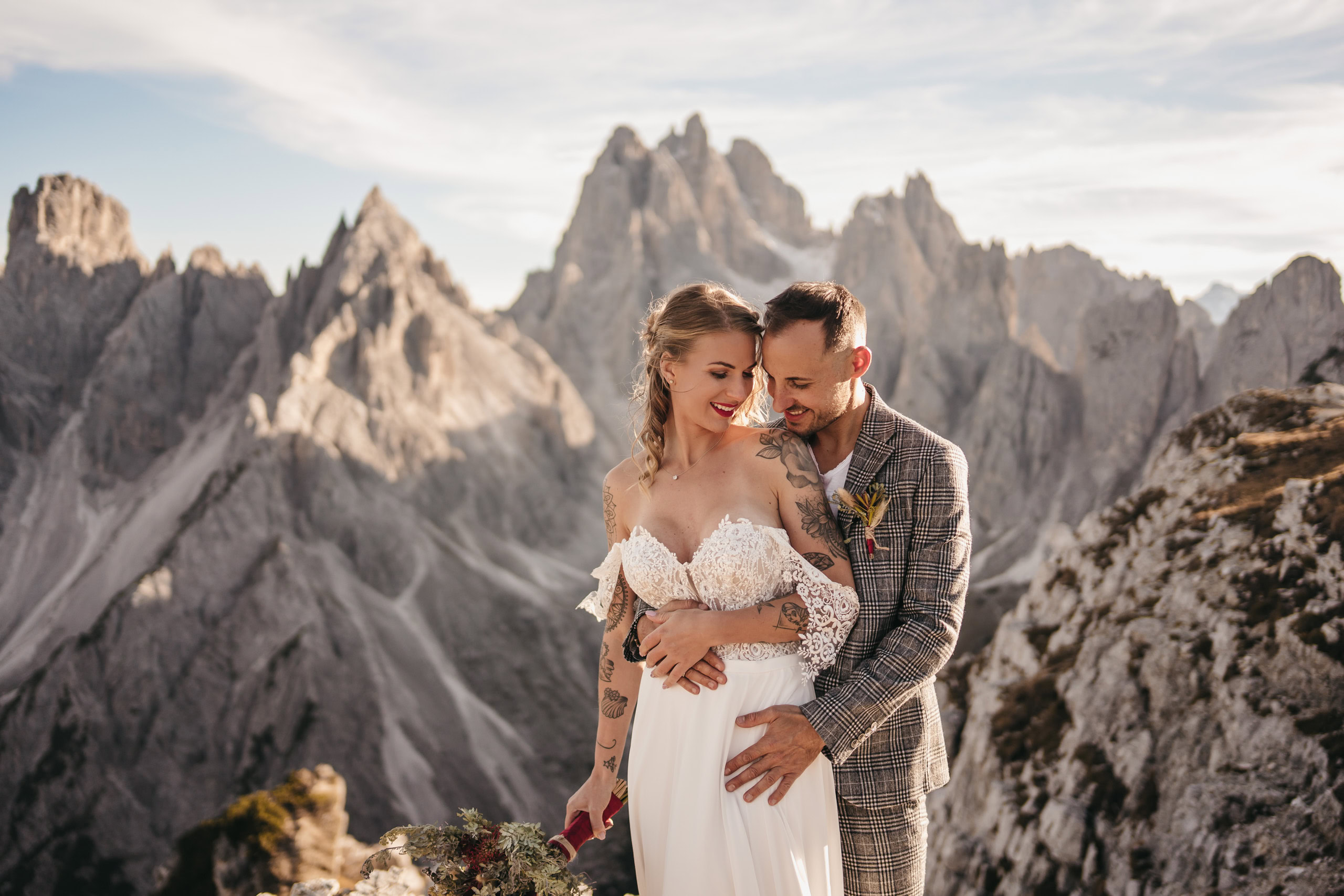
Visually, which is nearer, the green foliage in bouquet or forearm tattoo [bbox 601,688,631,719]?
the green foliage in bouquet

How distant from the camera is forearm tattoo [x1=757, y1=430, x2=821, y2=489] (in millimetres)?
4625

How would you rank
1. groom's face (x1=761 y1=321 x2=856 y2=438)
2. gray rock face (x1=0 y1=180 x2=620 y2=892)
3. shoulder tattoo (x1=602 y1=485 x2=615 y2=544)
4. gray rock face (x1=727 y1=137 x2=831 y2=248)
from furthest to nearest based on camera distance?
gray rock face (x1=727 y1=137 x2=831 y2=248), gray rock face (x1=0 y1=180 x2=620 y2=892), shoulder tattoo (x1=602 y1=485 x2=615 y2=544), groom's face (x1=761 y1=321 x2=856 y2=438)

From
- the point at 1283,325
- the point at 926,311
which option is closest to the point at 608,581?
the point at 1283,325

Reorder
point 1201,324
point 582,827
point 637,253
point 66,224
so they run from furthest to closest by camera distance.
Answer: point 1201,324
point 637,253
point 66,224
point 582,827

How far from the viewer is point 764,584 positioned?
445 centimetres

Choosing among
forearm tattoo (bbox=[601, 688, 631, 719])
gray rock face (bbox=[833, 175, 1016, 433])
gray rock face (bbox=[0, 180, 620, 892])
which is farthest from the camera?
gray rock face (bbox=[833, 175, 1016, 433])

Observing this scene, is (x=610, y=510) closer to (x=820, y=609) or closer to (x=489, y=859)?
(x=820, y=609)

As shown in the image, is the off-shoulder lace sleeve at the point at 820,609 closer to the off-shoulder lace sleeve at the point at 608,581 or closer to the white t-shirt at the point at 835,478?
the white t-shirt at the point at 835,478

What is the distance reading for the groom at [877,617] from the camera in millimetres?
4293

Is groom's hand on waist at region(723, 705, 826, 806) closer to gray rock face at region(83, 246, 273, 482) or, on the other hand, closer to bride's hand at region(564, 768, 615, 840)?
bride's hand at region(564, 768, 615, 840)

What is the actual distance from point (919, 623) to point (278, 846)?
Answer: 18.7 meters

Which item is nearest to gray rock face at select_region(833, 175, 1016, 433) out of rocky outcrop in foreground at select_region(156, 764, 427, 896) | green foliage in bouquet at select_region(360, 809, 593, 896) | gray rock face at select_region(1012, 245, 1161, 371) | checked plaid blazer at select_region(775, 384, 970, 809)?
gray rock face at select_region(1012, 245, 1161, 371)

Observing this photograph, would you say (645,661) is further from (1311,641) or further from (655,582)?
(1311,641)

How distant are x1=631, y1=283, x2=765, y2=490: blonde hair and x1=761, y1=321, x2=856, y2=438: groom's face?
26cm
